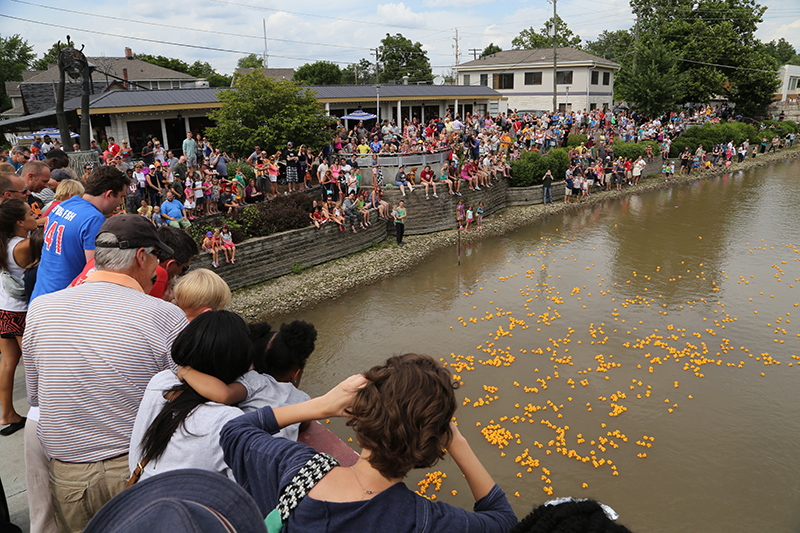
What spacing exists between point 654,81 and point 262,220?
117 ft

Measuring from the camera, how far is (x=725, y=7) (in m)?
45.2

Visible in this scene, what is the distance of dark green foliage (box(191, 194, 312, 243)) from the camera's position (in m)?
15.5

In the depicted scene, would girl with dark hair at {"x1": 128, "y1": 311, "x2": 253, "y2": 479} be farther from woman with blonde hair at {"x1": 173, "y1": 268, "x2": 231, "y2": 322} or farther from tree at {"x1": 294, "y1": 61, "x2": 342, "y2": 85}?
tree at {"x1": 294, "y1": 61, "x2": 342, "y2": 85}

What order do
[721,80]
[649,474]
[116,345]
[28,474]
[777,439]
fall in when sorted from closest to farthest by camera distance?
1. [116,345]
2. [28,474]
3. [649,474]
4. [777,439]
5. [721,80]

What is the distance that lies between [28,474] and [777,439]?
33.6 ft

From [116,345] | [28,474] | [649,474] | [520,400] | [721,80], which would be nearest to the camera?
[116,345]

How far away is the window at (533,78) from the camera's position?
45656mm

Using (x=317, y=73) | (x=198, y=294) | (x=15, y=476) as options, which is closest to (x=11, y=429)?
(x=15, y=476)

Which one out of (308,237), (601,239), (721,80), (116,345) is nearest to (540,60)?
(721,80)

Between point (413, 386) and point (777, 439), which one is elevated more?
point (413, 386)

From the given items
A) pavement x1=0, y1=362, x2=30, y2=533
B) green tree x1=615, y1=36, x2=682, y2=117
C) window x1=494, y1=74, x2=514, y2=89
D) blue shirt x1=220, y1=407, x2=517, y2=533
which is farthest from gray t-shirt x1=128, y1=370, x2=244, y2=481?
window x1=494, y1=74, x2=514, y2=89

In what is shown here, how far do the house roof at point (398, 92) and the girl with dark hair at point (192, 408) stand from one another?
97.2 feet

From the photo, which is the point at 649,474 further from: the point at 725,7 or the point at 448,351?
the point at 725,7

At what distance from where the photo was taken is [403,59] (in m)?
64.2
